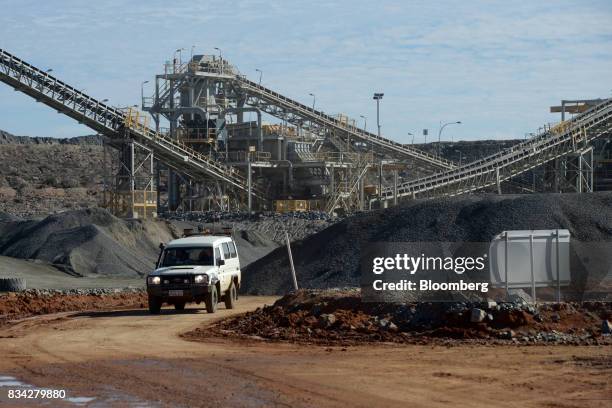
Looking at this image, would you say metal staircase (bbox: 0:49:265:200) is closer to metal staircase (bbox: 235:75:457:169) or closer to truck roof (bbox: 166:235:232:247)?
metal staircase (bbox: 235:75:457:169)

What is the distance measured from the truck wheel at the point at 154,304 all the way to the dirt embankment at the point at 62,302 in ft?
10.9

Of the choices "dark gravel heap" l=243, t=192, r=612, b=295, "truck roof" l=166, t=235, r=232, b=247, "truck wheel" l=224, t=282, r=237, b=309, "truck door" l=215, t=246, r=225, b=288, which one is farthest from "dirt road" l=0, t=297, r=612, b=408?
"dark gravel heap" l=243, t=192, r=612, b=295

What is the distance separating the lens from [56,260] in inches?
1973

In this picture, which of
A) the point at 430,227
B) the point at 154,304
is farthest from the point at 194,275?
the point at 430,227

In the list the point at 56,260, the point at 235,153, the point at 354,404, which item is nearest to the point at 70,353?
the point at 354,404

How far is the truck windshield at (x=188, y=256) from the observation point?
28.9m

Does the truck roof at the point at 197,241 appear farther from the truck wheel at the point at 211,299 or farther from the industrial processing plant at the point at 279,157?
the industrial processing plant at the point at 279,157

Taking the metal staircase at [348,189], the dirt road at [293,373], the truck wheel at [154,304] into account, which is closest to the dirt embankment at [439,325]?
the dirt road at [293,373]

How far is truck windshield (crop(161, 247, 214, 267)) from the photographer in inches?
1137

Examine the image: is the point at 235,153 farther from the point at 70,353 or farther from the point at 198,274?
the point at 70,353

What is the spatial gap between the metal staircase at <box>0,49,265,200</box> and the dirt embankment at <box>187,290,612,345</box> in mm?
43538

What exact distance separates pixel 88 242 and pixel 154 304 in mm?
24470

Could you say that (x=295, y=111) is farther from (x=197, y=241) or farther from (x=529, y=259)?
(x=529, y=259)

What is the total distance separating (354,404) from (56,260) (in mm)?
38252
